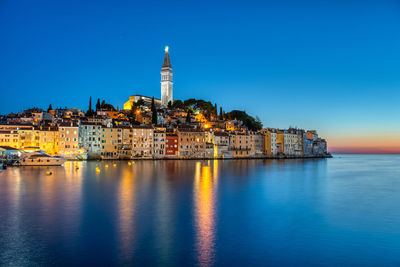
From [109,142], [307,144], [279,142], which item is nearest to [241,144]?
[279,142]

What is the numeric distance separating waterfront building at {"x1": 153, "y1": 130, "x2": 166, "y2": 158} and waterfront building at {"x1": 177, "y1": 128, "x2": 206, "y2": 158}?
3.53m

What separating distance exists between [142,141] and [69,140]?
14154mm

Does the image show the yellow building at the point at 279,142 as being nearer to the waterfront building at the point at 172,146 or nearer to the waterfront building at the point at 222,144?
the waterfront building at the point at 222,144

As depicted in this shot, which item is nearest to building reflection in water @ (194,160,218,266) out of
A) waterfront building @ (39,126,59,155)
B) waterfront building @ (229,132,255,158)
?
waterfront building @ (39,126,59,155)

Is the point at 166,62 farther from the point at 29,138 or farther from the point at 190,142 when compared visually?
the point at 29,138

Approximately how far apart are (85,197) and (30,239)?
880 cm

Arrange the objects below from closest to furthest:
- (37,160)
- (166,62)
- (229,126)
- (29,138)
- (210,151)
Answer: (37,160), (29,138), (210,151), (229,126), (166,62)

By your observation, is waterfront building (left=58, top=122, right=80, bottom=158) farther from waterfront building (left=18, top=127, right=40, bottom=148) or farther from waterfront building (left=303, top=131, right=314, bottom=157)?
waterfront building (left=303, top=131, right=314, bottom=157)

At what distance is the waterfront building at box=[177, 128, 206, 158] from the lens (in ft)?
227

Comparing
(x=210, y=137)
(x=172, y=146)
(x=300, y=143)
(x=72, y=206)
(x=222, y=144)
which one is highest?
(x=210, y=137)

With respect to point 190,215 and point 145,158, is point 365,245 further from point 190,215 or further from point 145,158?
point 145,158

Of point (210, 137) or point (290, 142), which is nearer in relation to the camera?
point (210, 137)

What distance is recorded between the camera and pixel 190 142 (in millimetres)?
69375

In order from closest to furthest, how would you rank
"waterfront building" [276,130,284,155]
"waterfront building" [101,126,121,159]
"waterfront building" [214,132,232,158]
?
"waterfront building" [101,126,121,159] < "waterfront building" [214,132,232,158] < "waterfront building" [276,130,284,155]
